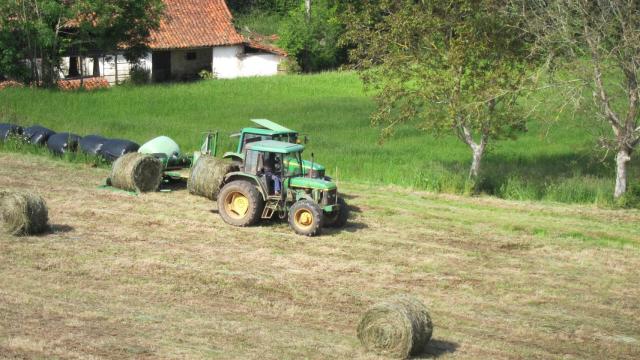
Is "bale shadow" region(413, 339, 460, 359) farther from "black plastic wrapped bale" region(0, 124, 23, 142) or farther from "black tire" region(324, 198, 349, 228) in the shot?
"black plastic wrapped bale" region(0, 124, 23, 142)

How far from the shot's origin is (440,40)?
81.0ft

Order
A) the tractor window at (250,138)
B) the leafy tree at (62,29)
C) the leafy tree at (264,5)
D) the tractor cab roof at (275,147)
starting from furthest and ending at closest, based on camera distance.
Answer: the leafy tree at (264,5), the leafy tree at (62,29), the tractor window at (250,138), the tractor cab roof at (275,147)

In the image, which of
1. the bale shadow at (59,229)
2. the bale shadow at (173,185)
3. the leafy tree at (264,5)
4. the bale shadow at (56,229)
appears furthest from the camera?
the leafy tree at (264,5)

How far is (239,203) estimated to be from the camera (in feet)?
66.5

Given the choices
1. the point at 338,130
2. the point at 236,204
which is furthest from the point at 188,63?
the point at 236,204

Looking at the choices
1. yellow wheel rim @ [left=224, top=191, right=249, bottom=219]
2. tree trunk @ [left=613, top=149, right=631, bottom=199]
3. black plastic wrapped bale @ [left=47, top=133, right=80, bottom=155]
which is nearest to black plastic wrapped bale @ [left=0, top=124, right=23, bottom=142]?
black plastic wrapped bale @ [left=47, top=133, right=80, bottom=155]

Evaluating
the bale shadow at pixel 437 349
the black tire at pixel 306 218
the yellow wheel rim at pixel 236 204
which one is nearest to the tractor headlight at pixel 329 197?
the black tire at pixel 306 218

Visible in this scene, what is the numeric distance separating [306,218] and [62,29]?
30555 millimetres

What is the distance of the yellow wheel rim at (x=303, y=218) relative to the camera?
63.6 feet

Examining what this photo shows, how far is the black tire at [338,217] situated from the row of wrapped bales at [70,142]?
714cm

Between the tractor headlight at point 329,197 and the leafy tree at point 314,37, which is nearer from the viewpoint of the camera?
the tractor headlight at point 329,197

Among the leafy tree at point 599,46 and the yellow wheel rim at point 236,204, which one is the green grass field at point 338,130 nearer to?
the leafy tree at point 599,46

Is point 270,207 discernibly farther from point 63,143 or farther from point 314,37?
point 314,37

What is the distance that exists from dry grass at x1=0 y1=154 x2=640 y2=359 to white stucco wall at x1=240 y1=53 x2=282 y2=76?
31.3 metres
